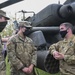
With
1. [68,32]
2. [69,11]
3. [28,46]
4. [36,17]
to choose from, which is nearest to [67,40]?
[68,32]

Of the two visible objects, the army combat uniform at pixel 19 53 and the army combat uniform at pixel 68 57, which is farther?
the army combat uniform at pixel 19 53

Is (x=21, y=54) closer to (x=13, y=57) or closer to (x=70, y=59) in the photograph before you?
(x=13, y=57)

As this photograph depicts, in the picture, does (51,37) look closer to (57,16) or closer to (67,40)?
(57,16)

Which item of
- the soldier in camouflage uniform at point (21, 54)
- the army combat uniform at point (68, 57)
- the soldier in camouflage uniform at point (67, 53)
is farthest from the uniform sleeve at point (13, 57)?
the army combat uniform at point (68, 57)

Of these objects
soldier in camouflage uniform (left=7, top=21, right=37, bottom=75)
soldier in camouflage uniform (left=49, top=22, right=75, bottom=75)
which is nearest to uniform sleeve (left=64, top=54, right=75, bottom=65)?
soldier in camouflage uniform (left=49, top=22, right=75, bottom=75)

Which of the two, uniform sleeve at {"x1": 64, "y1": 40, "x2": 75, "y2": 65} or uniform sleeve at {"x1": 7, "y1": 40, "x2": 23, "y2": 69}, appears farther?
uniform sleeve at {"x1": 7, "y1": 40, "x2": 23, "y2": 69}

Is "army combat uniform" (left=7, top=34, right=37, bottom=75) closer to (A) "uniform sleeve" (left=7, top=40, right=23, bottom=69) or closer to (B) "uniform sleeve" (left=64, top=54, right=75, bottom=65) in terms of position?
(A) "uniform sleeve" (left=7, top=40, right=23, bottom=69)

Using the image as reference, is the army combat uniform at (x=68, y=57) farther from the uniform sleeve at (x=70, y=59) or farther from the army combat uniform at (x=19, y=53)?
the army combat uniform at (x=19, y=53)

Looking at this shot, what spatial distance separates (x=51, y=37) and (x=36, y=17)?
2.40 ft

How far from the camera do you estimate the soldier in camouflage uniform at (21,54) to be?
19.4 ft

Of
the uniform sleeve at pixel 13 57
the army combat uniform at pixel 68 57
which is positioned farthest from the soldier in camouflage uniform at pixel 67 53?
the uniform sleeve at pixel 13 57

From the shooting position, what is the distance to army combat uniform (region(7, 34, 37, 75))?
5.92 meters

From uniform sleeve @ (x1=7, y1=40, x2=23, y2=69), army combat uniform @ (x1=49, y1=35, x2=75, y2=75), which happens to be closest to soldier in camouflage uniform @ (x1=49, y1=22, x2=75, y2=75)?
army combat uniform @ (x1=49, y1=35, x2=75, y2=75)

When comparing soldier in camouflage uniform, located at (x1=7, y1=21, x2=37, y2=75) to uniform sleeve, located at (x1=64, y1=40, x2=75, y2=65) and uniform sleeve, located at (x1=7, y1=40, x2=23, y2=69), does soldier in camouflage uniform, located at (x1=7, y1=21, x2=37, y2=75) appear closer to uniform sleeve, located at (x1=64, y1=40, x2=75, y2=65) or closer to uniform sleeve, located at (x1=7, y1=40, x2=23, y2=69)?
uniform sleeve, located at (x1=7, y1=40, x2=23, y2=69)
